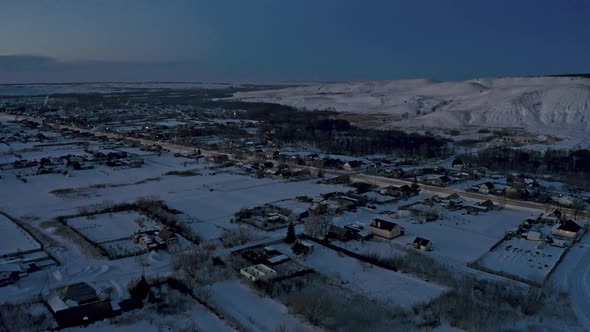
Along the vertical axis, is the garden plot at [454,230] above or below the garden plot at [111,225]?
above

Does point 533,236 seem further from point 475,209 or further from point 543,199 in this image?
point 543,199

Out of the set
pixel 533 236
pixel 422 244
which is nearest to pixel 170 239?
pixel 422 244

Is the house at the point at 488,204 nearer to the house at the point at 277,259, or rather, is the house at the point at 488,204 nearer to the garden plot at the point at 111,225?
the house at the point at 277,259

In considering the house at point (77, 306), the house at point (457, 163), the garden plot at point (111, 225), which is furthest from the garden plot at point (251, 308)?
the house at point (457, 163)

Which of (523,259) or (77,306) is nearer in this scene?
(77,306)

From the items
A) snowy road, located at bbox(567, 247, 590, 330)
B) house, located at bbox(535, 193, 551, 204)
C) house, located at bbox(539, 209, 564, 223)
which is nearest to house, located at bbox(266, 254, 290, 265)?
snowy road, located at bbox(567, 247, 590, 330)

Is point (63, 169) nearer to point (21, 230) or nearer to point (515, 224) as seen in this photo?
point (21, 230)
